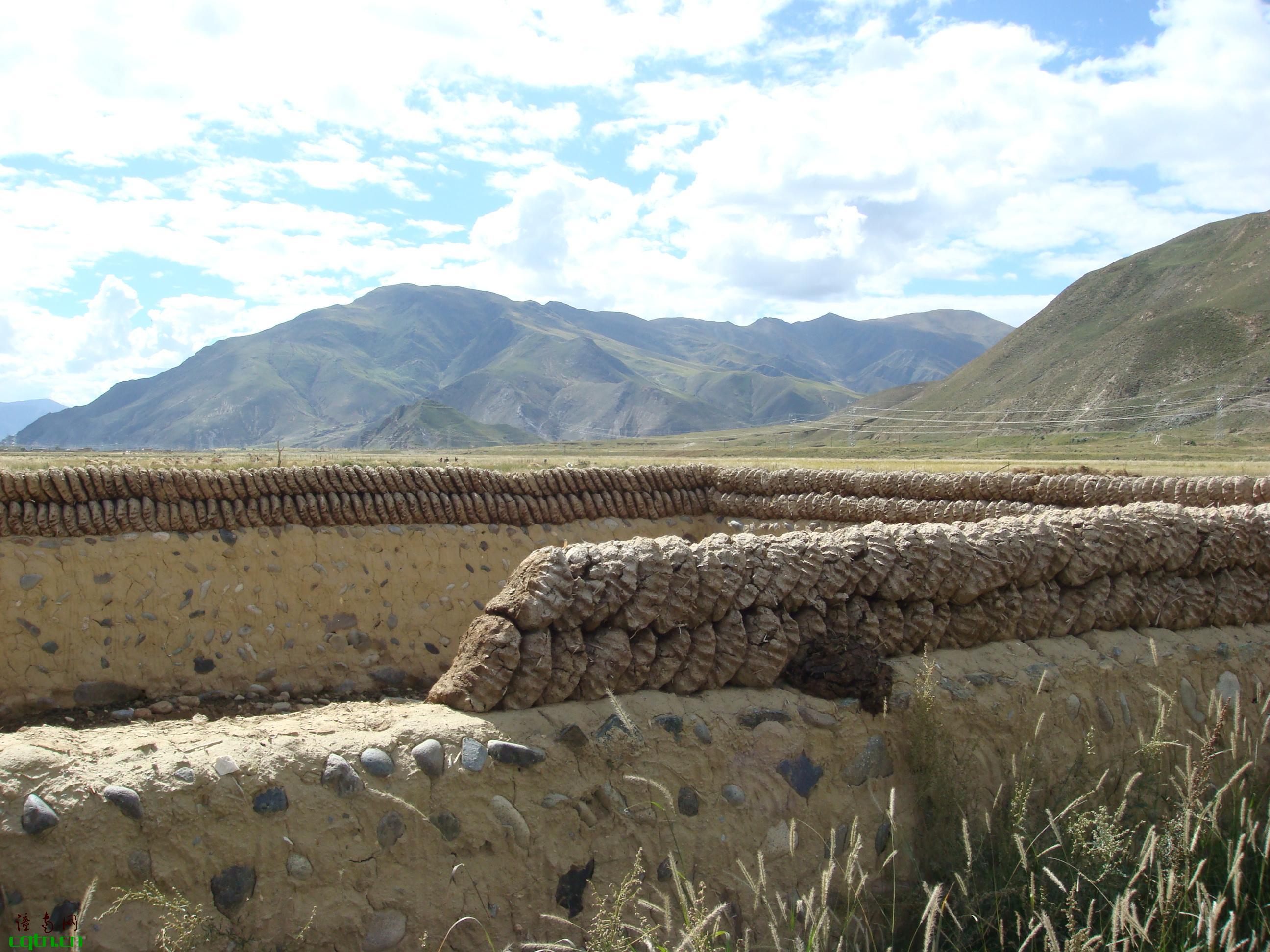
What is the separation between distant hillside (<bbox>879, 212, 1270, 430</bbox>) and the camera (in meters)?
75.4

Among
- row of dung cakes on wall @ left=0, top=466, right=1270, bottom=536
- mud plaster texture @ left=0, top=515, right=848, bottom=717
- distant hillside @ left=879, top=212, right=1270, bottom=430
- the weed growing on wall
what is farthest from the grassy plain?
the weed growing on wall

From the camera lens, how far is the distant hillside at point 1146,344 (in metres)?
75.4

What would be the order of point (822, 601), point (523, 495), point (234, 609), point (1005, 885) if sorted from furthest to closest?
point (523, 495) → point (234, 609) → point (822, 601) → point (1005, 885)

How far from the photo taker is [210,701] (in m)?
7.65

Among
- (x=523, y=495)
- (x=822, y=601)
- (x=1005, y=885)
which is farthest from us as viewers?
(x=523, y=495)

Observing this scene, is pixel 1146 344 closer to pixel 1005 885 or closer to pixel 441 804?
pixel 1005 885

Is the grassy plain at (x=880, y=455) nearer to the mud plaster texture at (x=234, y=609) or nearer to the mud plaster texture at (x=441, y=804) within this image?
the mud plaster texture at (x=234, y=609)

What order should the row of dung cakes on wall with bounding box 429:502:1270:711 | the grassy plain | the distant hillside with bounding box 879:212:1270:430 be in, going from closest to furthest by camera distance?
the row of dung cakes on wall with bounding box 429:502:1270:711
the grassy plain
the distant hillside with bounding box 879:212:1270:430

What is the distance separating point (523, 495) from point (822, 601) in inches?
249

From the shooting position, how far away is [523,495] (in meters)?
10.2

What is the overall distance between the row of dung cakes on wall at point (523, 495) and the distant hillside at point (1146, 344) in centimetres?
6912

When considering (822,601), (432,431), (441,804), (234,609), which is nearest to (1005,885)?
(822,601)

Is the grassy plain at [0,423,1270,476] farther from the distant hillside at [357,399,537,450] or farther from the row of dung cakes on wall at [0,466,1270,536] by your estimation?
the distant hillside at [357,399,537,450]

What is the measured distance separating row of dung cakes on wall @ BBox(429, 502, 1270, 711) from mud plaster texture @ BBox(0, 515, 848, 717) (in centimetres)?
500
